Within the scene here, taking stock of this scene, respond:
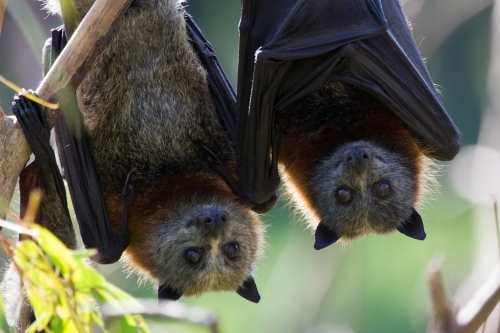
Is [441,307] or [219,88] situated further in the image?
[219,88]

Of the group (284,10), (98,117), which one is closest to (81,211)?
(98,117)

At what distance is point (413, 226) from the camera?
6.13 m

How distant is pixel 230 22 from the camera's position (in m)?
17.7

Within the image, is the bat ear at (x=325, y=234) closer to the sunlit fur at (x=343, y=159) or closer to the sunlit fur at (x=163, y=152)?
the sunlit fur at (x=343, y=159)

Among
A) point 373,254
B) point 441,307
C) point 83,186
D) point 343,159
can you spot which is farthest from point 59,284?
point 373,254

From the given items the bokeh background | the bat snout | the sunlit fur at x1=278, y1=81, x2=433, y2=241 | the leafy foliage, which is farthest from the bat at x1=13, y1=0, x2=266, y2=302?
the bokeh background

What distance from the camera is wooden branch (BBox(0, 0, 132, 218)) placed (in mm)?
4379

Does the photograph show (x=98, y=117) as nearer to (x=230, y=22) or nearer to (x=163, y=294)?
(x=163, y=294)

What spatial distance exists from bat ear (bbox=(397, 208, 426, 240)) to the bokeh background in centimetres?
389

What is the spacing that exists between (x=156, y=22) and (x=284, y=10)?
1127 mm

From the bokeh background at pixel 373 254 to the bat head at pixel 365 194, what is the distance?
398 cm

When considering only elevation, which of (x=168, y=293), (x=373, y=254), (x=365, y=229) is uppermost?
(x=365, y=229)

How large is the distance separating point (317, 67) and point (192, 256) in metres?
1.89

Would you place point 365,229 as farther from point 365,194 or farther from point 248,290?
point 248,290
